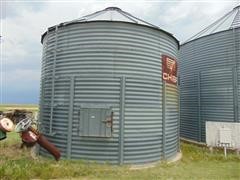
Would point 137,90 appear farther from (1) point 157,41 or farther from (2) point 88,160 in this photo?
(2) point 88,160

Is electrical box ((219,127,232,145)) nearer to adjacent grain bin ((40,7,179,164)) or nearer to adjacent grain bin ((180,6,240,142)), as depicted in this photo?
adjacent grain bin ((180,6,240,142))

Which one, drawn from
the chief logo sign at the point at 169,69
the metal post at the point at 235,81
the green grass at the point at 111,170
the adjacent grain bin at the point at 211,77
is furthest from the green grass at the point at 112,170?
the adjacent grain bin at the point at 211,77

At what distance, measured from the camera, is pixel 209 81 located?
15.1 meters

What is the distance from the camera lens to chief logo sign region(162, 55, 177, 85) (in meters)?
11.0

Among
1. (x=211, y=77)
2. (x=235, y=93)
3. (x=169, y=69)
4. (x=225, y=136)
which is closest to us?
(x=169, y=69)

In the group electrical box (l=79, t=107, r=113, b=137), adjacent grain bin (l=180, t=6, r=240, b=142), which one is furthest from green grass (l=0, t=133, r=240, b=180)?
adjacent grain bin (l=180, t=6, r=240, b=142)

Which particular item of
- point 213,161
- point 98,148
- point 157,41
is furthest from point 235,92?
point 98,148

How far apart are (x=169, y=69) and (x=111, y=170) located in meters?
4.54

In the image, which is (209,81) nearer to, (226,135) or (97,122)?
(226,135)

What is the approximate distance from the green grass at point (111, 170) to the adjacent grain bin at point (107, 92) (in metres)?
0.60

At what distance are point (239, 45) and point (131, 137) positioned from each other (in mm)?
7347

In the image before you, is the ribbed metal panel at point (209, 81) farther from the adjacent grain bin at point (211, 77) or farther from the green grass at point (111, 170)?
the green grass at point (111, 170)

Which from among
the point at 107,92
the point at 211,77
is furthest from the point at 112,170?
the point at 211,77

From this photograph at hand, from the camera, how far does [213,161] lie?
433 inches
